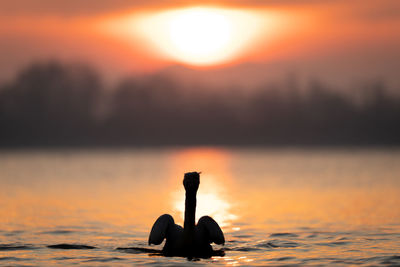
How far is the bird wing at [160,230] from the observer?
20359 mm

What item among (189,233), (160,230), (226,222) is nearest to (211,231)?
(189,233)

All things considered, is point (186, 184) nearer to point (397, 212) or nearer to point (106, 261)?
point (106, 261)

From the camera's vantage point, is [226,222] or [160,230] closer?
[160,230]

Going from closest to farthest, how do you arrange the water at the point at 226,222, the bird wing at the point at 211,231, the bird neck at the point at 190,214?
1. the bird neck at the point at 190,214
2. the bird wing at the point at 211,231
3. the water at the point at 226,222

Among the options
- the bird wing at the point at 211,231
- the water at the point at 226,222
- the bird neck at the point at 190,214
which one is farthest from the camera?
the water at the point at 226,222

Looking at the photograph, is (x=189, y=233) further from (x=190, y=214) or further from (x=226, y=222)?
(x=226, y=222)

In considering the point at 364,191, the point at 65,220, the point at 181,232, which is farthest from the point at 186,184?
the point at 364,191

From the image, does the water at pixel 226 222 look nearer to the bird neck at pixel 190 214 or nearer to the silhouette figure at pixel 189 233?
the silhouette figure at pixel 189 233

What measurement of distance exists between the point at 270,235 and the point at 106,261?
25.7 feet

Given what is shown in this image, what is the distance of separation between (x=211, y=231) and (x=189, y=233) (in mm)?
662

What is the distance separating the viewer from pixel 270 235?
2628 cm

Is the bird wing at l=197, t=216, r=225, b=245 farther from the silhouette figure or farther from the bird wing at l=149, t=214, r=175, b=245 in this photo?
the bird wing at l=149, t=214, r=175, b=245

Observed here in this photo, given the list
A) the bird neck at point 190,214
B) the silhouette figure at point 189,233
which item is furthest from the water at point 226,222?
the bird neck at point 190,214

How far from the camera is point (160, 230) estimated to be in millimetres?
20484
